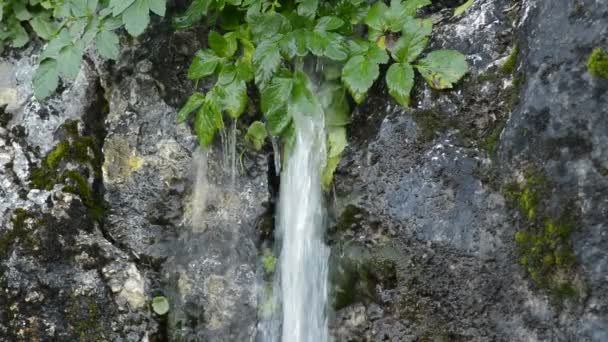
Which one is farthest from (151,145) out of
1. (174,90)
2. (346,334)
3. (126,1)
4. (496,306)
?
(496,306)

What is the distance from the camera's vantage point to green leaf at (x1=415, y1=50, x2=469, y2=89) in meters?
2.32

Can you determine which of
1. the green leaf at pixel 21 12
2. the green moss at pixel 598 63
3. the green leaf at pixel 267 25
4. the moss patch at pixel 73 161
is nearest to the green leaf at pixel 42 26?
the green leaf at pixel 21 12

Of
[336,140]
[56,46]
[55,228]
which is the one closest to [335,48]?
[336,140]

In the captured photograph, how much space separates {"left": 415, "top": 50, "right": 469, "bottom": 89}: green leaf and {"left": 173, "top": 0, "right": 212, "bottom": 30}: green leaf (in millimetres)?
816

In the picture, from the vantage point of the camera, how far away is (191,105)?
2.60 meters

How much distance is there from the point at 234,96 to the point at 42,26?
3.01 feet

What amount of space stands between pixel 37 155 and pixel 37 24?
1.81ft

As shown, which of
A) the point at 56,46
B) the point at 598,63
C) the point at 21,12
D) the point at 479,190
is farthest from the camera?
the point at 21,12

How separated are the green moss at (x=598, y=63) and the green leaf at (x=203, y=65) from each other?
128 centimetres

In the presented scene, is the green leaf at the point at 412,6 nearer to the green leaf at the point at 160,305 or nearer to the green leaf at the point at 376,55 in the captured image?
the green leaf at the point at 376,55

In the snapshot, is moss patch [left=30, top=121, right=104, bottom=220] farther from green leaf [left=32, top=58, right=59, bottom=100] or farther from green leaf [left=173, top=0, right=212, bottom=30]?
green leaf [left=173, top=0, right=212, bottom=30]

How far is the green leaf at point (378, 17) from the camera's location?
8.07 feet

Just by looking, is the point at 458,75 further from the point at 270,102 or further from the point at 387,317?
the point at 387,317

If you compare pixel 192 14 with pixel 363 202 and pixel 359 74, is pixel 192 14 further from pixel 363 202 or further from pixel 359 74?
pixel 363 202
